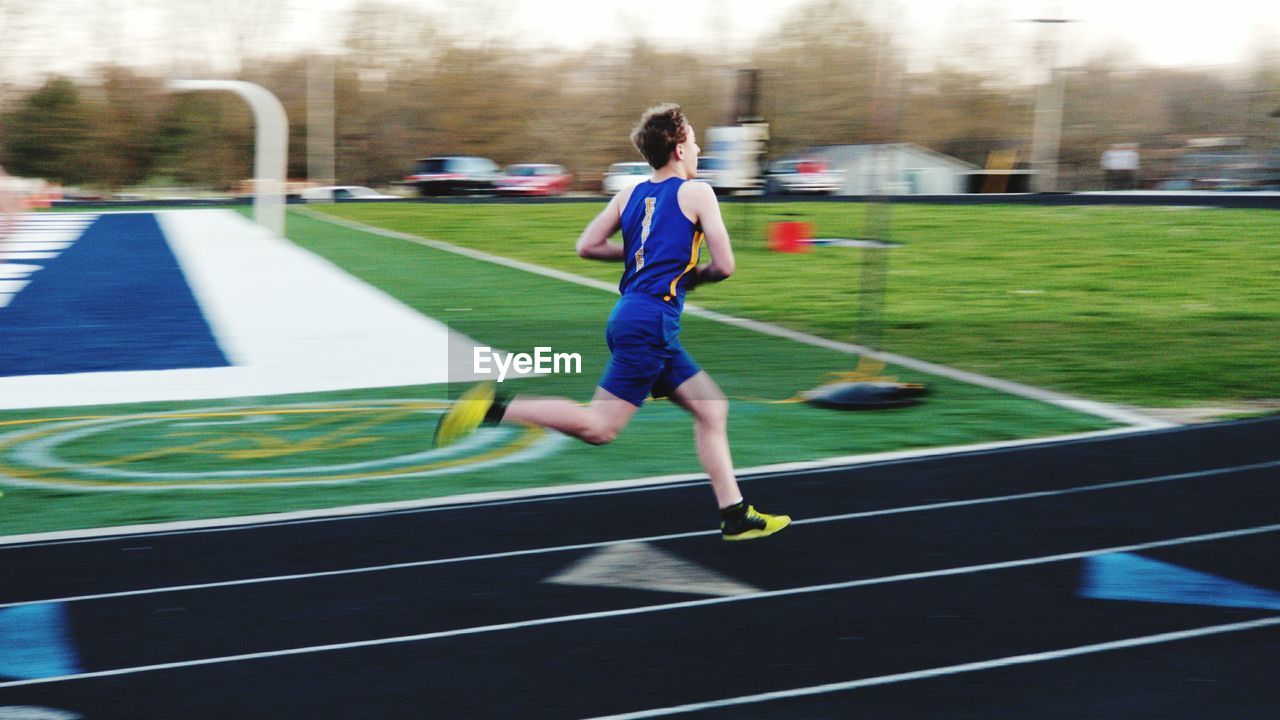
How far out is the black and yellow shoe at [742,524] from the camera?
17.5ft

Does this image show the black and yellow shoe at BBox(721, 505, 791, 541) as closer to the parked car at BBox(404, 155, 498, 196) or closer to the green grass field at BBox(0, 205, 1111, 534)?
the green grass field at BBox(0, 205, 1111, 534)

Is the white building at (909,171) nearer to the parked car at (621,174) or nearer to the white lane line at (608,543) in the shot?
the parked car at (621,174)

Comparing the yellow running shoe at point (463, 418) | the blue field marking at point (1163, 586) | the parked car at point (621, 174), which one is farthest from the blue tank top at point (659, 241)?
the parked car at point (621, 174)

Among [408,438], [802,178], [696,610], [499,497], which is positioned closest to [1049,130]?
[802,178]

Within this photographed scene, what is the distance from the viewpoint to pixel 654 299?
498 centimetres

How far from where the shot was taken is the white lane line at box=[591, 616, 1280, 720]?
3760mm

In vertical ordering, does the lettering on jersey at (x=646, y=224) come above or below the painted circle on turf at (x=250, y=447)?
above

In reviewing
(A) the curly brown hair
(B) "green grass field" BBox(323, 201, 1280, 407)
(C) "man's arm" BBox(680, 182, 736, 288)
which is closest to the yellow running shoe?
(C) "man's arm" BBox(680, 182, 736, 288)

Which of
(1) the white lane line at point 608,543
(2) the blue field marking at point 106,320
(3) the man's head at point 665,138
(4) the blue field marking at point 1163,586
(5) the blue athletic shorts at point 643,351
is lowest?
(2) the blue field marking at point 106,320

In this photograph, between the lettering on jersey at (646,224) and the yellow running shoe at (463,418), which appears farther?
the yellow running shoe at (463,418)

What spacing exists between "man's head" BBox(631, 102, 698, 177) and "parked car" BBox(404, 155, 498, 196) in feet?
129

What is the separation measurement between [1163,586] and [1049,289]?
1128 cm

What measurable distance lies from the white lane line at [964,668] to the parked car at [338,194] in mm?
42723

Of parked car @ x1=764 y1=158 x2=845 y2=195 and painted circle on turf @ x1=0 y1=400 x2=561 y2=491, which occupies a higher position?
parked car @ x1=764 y1=158 x2=845 y2=195
